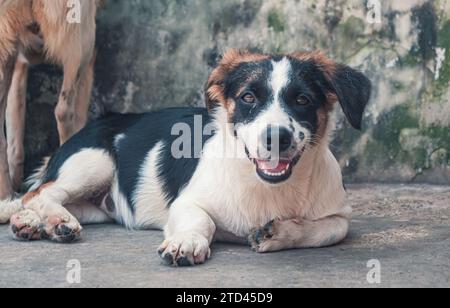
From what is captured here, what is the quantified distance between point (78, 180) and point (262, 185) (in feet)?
4.44

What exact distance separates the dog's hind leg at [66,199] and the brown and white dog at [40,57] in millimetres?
663

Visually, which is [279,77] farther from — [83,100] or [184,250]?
[83,100]

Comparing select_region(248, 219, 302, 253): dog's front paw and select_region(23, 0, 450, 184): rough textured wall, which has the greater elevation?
select_region(23, 0, 450, 184): rough textured wall

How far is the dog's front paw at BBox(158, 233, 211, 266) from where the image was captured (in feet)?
14.8

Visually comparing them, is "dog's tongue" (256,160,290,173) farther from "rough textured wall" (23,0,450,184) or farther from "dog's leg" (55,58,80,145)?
"rough textured wall" (23,0,450,184)

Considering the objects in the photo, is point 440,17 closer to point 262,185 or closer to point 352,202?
point 352,202

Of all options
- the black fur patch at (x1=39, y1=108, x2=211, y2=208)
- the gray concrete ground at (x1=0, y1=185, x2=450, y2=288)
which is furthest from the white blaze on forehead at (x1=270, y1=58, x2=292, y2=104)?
the gray concrete ground at (x1=0, y1=185, x2=450, y2=288)

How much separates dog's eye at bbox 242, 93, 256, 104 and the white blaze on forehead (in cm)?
12

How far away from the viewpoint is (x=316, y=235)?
4996mm

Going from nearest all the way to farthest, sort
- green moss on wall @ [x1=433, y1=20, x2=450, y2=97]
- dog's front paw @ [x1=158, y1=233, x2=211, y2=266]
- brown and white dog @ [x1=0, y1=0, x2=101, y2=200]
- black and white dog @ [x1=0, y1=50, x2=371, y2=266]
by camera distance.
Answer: dog's front paw @ [x1=158, y1=233, x2=211, y2=266] → black and white dog @ [x1=0, y1=50, x2=371, y2=266] → brown and white dog @ [x1=0, y1=0, x2=101, y2=200] → green moss on wall @ [x1=433, y1=20, x2=450, y2=97]

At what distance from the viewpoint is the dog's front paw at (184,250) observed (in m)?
4.51

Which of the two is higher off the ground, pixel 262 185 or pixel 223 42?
pixel 223 42

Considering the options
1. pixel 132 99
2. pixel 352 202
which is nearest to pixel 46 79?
pixel 132 99

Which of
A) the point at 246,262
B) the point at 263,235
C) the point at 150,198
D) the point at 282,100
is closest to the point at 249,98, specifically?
the point at 282,100
